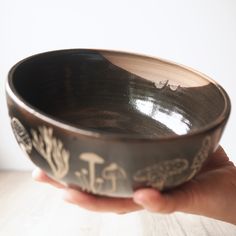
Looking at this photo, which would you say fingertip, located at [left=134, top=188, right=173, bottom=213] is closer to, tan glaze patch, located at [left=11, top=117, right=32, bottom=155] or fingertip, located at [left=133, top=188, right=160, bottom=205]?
fingertip, located at [left=133, top=188, right=160, bottom=205]

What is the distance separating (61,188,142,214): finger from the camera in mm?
435

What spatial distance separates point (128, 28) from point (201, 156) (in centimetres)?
60

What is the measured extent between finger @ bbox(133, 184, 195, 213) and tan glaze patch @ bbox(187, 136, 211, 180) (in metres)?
0.04

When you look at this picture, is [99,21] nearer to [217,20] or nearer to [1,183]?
[217,20]

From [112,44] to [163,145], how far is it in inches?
24.8

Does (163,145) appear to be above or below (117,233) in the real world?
above

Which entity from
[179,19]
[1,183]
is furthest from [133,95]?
[1,183]

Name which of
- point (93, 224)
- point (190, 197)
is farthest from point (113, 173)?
point (93, 224)

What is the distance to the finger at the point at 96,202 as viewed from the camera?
435mm

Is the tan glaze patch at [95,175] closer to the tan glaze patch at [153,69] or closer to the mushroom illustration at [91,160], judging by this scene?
the mushroom illustration at [91,160]

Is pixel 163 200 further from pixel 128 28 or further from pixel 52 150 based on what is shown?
pixel 128 28

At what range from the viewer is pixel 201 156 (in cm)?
40

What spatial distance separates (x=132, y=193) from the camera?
0.41 metres

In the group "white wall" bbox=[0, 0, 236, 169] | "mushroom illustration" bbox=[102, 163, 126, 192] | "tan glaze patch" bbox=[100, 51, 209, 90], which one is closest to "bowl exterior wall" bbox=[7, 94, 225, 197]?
"mushroom illustration" bbox=[102, 163, 126, 192]
